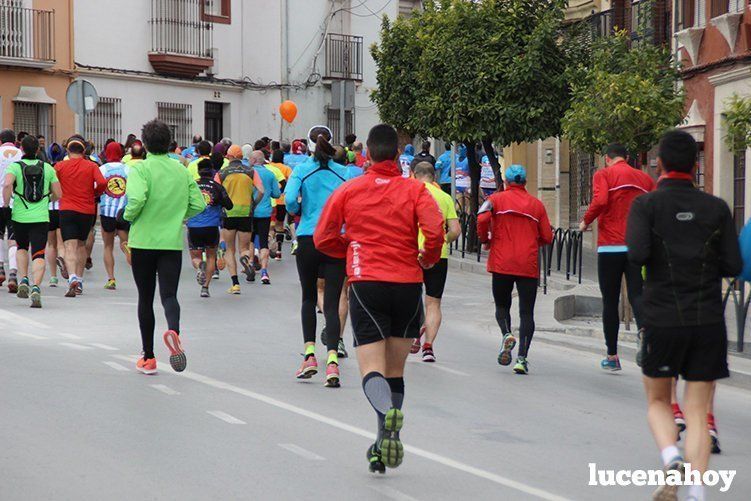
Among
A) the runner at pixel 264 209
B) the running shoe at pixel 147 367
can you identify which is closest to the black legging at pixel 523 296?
the running shoe at pixel 147 367

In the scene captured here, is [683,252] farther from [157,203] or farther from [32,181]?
[32,181]

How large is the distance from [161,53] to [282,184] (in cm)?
1475

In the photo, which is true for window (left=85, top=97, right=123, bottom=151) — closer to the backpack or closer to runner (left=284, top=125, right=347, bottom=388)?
the backpack

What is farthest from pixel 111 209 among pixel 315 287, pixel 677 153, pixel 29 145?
pixel 677 153

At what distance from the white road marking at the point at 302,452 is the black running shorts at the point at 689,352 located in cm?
206

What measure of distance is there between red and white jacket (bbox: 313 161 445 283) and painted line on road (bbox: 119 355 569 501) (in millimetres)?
1071

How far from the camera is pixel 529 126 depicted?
24.2m

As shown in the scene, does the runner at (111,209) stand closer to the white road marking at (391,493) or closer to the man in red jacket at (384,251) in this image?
the man in red jacket at (384,251)

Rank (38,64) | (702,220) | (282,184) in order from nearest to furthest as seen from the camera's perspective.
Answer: (702,220) < (282,184) < (38,64)

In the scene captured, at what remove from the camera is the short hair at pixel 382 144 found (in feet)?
27.1

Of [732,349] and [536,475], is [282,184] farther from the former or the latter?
[536,475]

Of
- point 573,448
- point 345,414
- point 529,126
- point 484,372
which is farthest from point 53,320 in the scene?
point 529,126

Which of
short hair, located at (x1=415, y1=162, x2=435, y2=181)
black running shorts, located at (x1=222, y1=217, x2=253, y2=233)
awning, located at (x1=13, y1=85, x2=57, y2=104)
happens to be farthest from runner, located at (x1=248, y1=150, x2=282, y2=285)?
awning, located at (x1=13, y1=85, x2=57, y2=104)

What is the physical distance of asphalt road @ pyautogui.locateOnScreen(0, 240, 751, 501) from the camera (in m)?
7.71
